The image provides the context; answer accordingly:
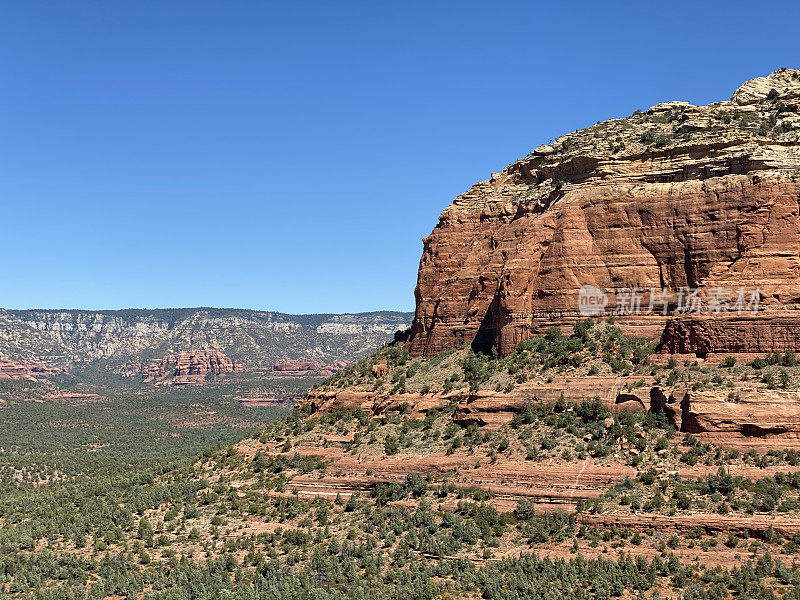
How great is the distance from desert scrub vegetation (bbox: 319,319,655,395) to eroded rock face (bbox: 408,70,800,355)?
1327 mm

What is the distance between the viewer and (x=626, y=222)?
57.5 m

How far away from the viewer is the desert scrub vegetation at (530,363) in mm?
53938

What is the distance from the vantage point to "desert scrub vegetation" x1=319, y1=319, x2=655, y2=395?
5394 centimetres

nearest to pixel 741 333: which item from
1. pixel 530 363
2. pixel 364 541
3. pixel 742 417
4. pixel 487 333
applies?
pixel 742 417

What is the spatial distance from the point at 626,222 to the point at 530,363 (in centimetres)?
1100

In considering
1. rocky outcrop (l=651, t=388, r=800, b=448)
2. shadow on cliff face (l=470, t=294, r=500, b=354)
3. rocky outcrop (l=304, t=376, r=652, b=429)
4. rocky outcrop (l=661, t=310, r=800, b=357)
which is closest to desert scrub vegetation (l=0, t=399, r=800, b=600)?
rocky outcrop (l=304, t=376, r=652, b=429)

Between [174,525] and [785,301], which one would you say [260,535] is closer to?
[174,525]

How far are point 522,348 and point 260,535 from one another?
20.4 metres

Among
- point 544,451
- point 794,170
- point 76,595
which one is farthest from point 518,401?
point 76,595

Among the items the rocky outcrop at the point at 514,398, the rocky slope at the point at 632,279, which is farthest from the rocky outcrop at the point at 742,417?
the rocky outcrop at the point at 514,398

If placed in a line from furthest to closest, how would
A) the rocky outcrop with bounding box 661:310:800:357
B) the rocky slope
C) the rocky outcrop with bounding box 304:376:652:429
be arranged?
the rocky outcrop with bounding box 304:376:652:429 < the rocky slope < the rocky outcrop with bounding box 661:310:800:357

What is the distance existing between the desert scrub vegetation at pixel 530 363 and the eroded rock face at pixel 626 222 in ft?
4.35

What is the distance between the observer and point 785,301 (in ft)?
163

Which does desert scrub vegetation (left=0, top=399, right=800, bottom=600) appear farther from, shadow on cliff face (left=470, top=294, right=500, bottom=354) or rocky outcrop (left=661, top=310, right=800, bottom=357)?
shadow on cliff face (left=470, top=294, right=500, bottom=354)
